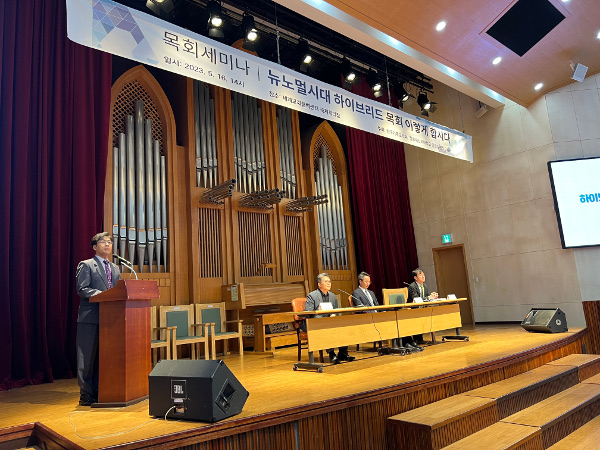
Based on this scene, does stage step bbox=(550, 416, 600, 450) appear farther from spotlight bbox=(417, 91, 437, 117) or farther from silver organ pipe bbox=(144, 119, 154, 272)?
spotlight bbox=(417, 91, 437, 117)

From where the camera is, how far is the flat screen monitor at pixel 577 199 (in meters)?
6.77

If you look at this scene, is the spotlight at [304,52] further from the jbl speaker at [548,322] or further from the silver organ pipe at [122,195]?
the jbl speaker at [548,322]

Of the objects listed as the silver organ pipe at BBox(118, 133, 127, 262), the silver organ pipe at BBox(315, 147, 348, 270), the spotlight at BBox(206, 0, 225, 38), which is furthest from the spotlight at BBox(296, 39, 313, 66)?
the silver organ pipe at BBox(118, 133, 127, 262)

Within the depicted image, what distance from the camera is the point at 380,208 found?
8.73 metres

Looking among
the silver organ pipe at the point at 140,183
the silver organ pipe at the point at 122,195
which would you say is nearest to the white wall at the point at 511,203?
the silver organ pipe at the point at 140,183

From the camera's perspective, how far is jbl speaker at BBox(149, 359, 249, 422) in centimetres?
228

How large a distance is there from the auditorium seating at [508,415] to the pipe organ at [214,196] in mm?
3581

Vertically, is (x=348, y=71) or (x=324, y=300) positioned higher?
(x=348, y=71)

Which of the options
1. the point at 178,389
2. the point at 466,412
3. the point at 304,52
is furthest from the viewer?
the point at 304,52

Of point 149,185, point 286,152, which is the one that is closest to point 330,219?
point 286,152

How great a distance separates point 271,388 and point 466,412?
134 cm

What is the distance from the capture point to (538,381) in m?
3.60

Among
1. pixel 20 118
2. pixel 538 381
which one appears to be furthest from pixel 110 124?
pixel 538 381

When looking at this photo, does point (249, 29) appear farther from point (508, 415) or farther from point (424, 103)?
point (508, 415)
